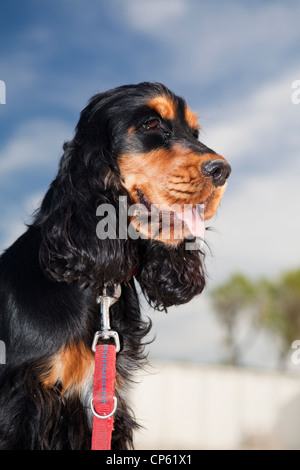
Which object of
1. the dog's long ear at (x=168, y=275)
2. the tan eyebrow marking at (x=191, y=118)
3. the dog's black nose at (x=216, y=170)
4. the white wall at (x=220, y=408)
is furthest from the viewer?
the white wall at (x=220, y=408)

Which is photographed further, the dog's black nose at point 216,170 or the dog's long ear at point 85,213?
the dog's black nose at point 216,170

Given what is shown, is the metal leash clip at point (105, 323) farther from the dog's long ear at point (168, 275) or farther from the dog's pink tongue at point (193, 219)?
the dog's pink tongue at point (193, 219)

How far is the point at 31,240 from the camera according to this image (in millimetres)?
3000

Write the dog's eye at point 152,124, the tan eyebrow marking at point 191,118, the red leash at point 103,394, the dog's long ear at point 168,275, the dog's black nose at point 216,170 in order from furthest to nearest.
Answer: the tan eyebrow marking at point 191,118 → the dog's long ear at point 168,275 → the dog's eye at point 152,124 → the dog's black nose at point 216,170 → the red leash at point 103,394

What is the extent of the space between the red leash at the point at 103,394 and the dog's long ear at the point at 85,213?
343 millimetres

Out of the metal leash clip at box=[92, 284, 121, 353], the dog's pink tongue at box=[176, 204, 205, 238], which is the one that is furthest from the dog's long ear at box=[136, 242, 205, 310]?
the metal leash clip at box=[92, 284, 121, 353]

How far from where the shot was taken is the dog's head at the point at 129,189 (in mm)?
2834

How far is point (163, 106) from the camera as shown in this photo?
319 cm

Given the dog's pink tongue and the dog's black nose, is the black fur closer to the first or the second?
the dog's pink tongue

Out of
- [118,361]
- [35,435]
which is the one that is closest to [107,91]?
[118,361]

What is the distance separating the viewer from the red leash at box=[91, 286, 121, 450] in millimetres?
2566

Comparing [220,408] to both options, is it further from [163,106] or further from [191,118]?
[163,106]

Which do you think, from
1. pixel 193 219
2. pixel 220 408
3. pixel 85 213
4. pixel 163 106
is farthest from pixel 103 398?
pixel 220 408

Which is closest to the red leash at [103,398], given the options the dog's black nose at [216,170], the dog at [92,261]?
A: the dog at [92,261]
